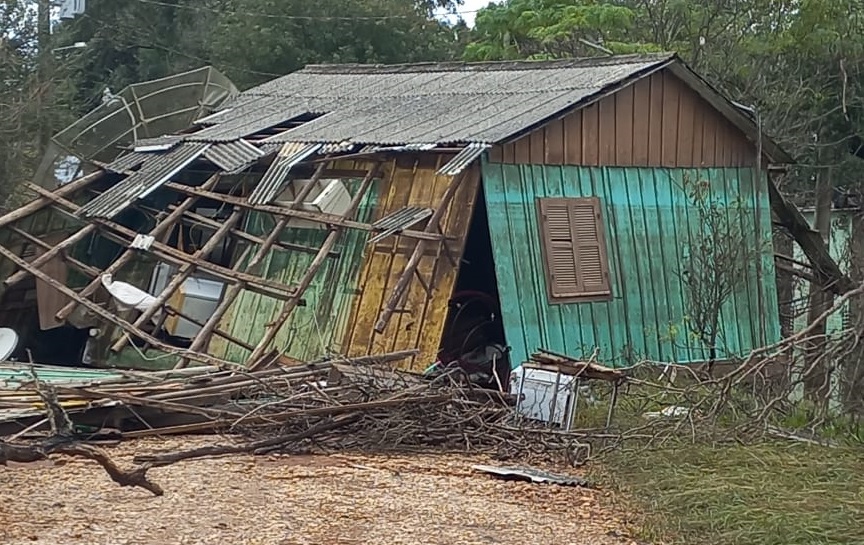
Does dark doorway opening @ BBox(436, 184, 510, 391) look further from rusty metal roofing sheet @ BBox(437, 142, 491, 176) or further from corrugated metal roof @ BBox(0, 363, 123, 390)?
corrugated metal roof @ BBox(0, 363, 123, 390)

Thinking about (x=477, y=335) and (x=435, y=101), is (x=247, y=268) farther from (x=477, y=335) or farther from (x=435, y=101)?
(x=435, y=101)

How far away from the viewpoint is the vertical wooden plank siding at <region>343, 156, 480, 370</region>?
43.3 feet

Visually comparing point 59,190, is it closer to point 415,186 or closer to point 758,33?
point 415,186

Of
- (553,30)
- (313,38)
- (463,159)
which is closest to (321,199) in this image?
(463,159)

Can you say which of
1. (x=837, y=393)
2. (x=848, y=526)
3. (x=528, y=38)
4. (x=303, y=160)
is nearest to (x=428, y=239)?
(x=303, y=160)

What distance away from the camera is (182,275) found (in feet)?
46.3

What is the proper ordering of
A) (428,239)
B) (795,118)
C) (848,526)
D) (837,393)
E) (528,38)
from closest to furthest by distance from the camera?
(848,526) < (837,393) < (428,239) < (795,118) < (528,38)

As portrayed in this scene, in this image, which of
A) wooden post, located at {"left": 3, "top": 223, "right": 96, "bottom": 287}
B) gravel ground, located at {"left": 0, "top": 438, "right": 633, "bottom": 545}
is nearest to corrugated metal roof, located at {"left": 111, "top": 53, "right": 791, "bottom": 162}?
wooden post, located at {"left": 3, "top": 223, "right": 96, "bottom": 287}

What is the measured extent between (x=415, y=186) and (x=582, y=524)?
21.1 feet

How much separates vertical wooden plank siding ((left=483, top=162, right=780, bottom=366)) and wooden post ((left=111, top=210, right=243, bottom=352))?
3384 mm

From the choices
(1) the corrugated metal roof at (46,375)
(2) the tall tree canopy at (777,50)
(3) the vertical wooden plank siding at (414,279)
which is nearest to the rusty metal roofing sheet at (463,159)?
(3) the vertical wooden plank siding at (414,279)

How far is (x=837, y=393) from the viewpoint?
10930 mm

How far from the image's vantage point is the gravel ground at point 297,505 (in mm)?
7621

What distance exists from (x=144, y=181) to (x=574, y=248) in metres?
5.72
